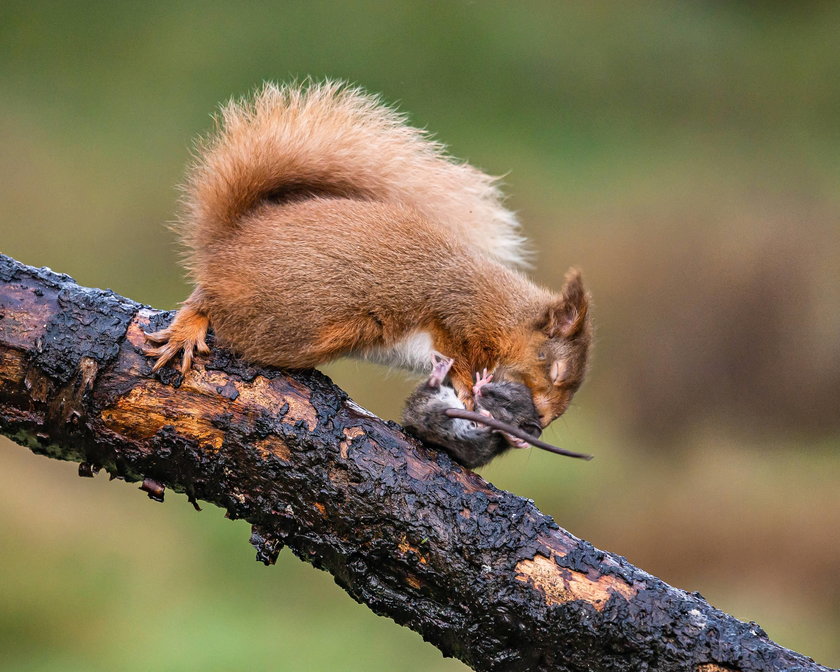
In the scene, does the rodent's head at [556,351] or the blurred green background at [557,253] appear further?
the blurred green background at [557,253]

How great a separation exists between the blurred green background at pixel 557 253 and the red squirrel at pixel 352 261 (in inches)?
70.1

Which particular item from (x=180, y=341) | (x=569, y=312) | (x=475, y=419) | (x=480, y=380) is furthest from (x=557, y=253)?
(x=180, y=341)

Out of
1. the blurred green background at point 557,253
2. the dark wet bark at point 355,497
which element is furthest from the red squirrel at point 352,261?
the blurred green background at point 557,253

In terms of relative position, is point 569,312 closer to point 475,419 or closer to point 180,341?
point 475,419

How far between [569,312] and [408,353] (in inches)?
17.2

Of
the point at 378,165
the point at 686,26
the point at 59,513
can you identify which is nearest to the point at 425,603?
the point at 378,165

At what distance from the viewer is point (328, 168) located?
255 centimetres

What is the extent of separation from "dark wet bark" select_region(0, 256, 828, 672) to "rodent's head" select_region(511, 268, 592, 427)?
425 millimetres

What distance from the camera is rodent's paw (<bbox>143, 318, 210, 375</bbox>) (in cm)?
212

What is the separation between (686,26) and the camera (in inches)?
236

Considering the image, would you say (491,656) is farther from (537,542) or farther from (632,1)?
(632,1)

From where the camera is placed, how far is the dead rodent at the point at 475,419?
7.14 feet

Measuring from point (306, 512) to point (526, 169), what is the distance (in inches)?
152

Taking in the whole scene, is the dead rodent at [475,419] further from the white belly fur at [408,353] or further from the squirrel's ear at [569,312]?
the squirrel's ear at [569,312]
